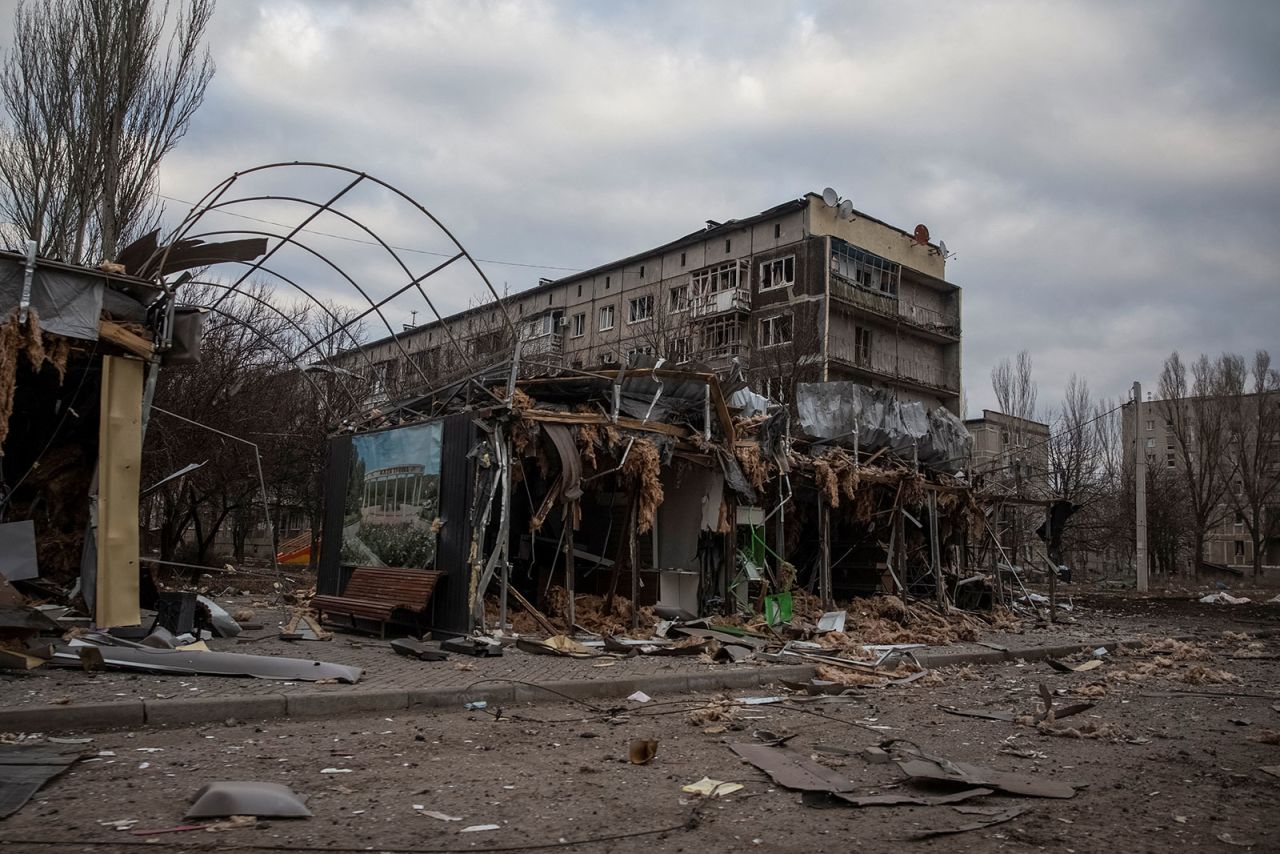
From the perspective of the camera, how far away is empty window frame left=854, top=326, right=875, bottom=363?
45.1m

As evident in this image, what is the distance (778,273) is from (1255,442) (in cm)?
3143

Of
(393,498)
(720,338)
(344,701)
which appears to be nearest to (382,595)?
(393,498)

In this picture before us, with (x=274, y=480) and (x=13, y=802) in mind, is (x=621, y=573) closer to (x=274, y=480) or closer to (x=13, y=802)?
(x=13, y=802)

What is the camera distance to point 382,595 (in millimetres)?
12859

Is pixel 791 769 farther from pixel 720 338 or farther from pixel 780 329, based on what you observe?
pixel 720 338

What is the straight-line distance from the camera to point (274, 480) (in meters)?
27.5

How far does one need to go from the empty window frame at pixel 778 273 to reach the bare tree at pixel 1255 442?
29514mm

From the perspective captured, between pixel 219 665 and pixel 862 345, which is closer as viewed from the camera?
pixel 219 665

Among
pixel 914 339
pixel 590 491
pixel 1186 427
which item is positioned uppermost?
pixel 914 339

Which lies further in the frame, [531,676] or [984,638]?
[984,638]

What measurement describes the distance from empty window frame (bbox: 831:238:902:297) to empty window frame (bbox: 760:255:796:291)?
1.94 m

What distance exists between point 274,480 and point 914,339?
34.6 m

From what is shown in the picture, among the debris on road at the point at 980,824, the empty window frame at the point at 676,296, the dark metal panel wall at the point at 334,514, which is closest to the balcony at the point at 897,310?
the empty window frame at the point at 676,296

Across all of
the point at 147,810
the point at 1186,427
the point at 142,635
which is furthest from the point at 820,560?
the point at 1186,427
